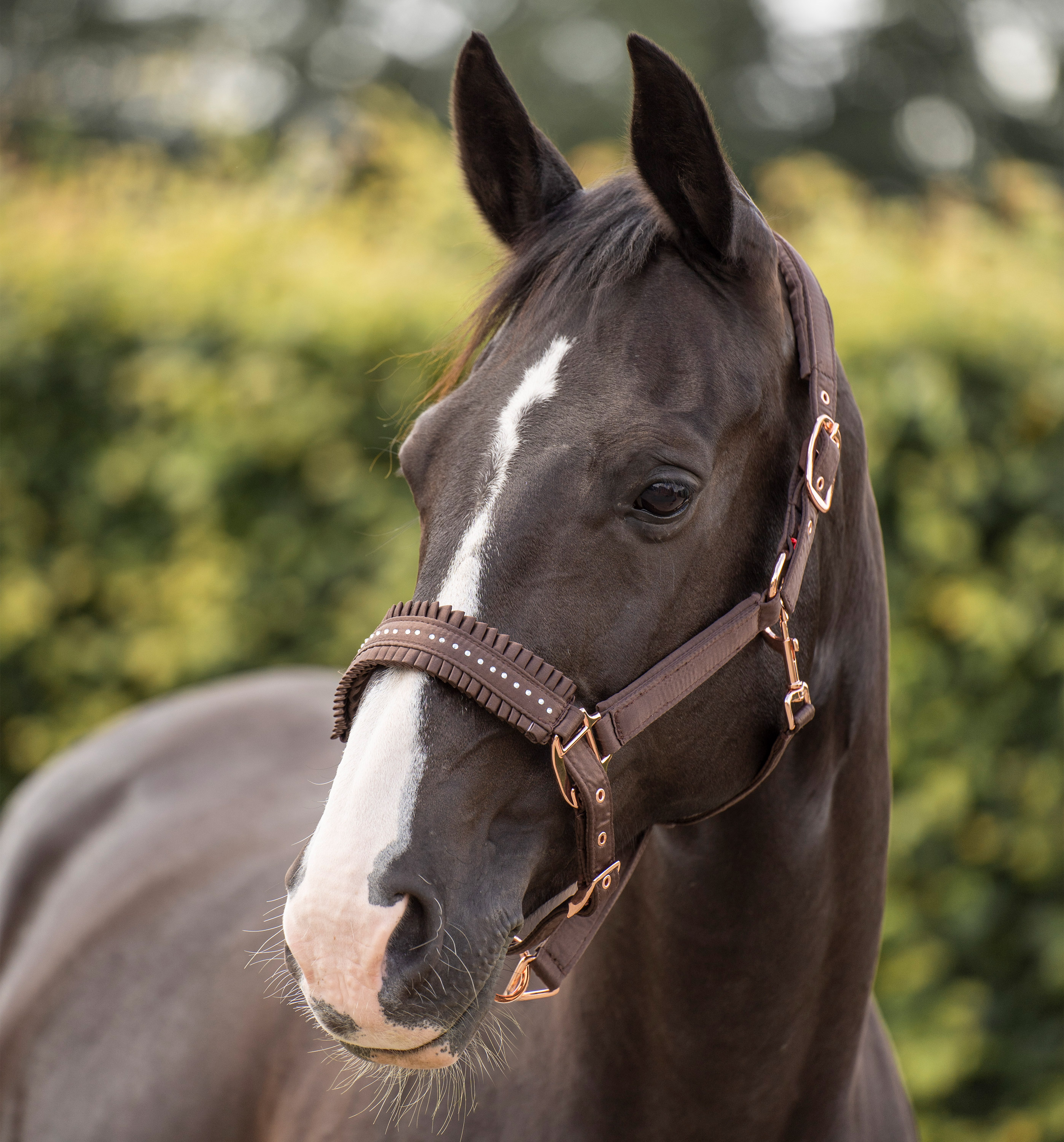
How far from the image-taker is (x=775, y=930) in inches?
58.4

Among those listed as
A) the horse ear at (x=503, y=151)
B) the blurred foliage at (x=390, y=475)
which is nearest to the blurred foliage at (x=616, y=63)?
the blurred foliage at (x=390, y=475)

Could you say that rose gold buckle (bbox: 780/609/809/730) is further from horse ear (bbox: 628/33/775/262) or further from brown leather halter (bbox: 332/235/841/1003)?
horse ear (bbox: 628/33/775/262)

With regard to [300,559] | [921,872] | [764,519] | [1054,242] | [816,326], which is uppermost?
[816,326]

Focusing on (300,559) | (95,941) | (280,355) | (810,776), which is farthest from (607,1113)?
(280,355)

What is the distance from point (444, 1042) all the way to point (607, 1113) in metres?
0.44

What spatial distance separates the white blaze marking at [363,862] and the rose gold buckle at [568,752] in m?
0.16

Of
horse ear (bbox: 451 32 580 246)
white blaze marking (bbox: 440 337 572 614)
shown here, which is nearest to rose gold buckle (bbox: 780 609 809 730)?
white blaze marking (bbox: 440 337 572 614)

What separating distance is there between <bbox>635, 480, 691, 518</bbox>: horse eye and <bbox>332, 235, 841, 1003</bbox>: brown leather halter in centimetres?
16

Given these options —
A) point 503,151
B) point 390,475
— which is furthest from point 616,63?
point 503,151

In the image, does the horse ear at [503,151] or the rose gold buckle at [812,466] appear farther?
the horse ear at [503,151]

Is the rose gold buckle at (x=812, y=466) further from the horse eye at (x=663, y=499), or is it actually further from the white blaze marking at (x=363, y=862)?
the white blaze marking at (x=363, y=862)

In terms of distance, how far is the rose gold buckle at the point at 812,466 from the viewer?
138 cm

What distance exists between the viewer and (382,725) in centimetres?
116

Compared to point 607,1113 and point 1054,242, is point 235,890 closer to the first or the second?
point 607,1113
